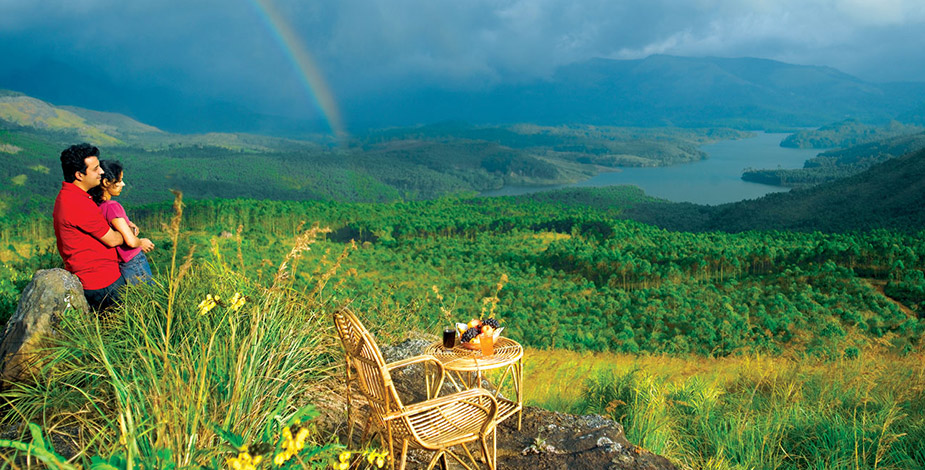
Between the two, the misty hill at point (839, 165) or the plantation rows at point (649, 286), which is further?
the misty hill at point (839, 165)

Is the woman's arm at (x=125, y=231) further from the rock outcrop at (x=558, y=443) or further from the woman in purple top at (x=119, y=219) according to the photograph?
the rock outcrop at (x=558, y=443)

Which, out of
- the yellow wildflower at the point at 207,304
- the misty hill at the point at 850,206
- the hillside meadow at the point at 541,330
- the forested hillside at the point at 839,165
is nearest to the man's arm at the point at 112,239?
the hillside meadow at the point at 541,330

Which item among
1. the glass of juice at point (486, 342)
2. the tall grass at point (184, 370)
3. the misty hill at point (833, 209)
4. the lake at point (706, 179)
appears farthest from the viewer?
the lake at point (706, 179)

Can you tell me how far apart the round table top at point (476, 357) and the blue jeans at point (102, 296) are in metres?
2.83

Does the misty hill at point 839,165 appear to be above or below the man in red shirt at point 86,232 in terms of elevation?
above

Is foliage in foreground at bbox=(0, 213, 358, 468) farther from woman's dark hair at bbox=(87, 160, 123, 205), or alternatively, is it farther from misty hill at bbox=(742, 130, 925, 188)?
misty hill at bbox=(742, 130, 925, 188)

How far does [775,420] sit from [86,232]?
5.81 m

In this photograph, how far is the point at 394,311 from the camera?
7.14m

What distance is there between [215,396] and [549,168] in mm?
148789

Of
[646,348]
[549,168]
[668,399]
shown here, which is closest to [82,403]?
[668,399]

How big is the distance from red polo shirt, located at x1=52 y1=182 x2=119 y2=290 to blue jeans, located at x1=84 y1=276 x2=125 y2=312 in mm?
36

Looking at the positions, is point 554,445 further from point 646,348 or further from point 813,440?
point 646,348

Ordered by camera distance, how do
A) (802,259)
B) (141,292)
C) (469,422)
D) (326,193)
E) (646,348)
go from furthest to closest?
(326,193) → (802,259) → (646,348) → (141,292) → (469,422)

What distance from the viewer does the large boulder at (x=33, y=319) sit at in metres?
4.18
